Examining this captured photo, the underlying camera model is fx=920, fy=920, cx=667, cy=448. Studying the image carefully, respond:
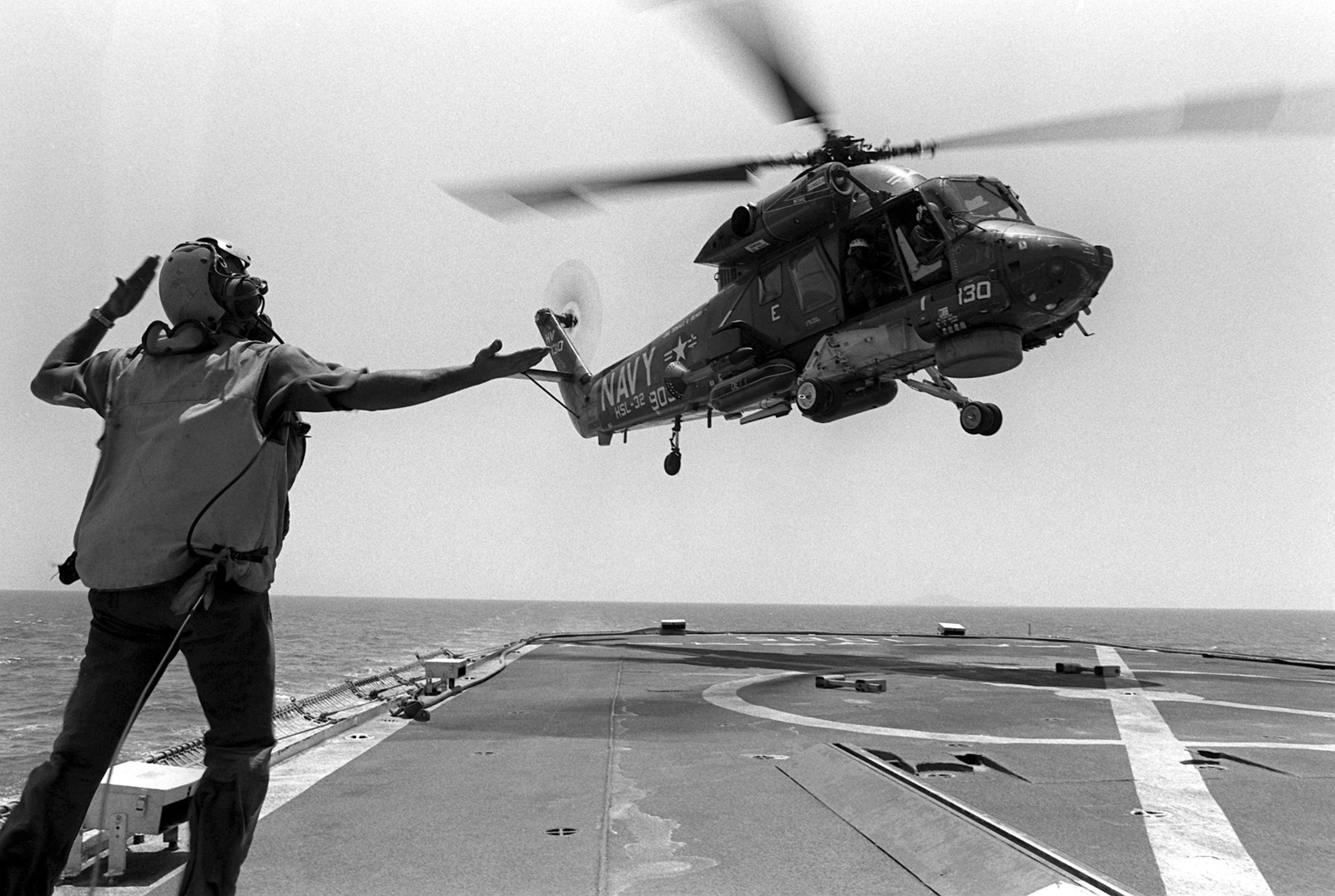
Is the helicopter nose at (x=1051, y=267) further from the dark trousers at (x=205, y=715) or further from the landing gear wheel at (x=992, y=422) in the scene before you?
the dark trousers at (x=205, y=715)

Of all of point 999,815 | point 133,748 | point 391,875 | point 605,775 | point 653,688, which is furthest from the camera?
point 133,748

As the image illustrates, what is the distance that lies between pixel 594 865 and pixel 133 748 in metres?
19.9

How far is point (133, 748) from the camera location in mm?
19969

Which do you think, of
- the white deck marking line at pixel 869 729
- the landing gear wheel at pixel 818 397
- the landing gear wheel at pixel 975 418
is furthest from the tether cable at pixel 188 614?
the landing gear wheel at pixel 975 418

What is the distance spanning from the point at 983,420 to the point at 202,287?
14.4 m

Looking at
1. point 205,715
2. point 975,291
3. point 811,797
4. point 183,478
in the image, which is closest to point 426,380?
point 183,478

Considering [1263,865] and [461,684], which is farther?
[461,684]

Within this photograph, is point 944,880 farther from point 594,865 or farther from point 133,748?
point 133,748

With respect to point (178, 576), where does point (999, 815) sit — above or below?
below

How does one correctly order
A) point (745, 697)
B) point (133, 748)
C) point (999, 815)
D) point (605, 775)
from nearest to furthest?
point (999, 815) < point (605, 775) < point (745, 697) < point (133, 748)

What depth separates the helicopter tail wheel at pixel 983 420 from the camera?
15820 mm

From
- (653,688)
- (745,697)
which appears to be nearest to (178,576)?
(745,697)

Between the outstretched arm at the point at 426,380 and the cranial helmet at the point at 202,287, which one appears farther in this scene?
the cranial helmet at the point at 202,287

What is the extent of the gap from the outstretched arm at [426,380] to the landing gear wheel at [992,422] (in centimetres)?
1411
